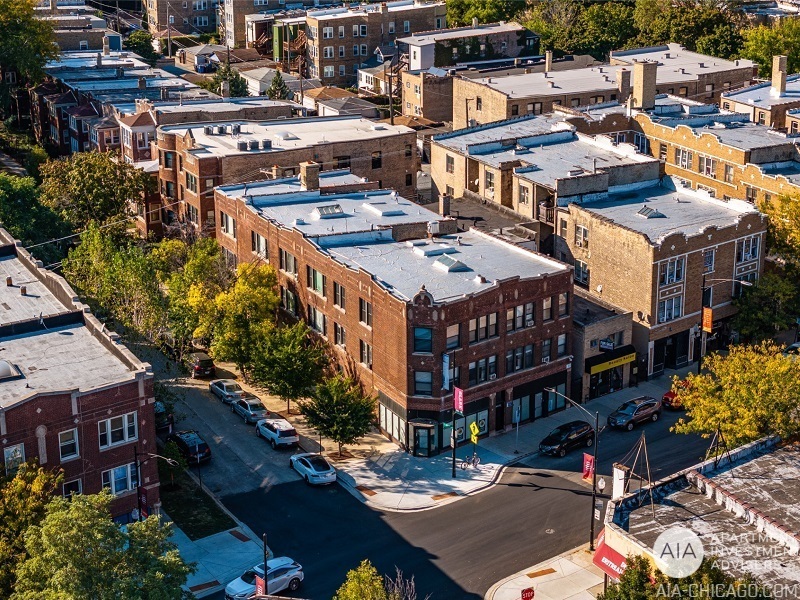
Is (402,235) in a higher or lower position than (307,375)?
higher

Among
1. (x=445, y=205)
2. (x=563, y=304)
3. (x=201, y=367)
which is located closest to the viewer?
(x=563, y=304)

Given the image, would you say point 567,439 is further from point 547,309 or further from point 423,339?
point 423,339

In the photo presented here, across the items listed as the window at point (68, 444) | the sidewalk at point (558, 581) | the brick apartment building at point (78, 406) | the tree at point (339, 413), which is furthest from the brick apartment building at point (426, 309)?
the window at point (68, 444)

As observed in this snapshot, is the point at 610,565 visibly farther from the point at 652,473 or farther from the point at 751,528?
the point at 652,473

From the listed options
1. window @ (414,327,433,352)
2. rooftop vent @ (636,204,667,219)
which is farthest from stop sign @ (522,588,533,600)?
rooftop vent @ (636,204,667,219)

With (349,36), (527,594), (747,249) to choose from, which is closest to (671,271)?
(747,249)

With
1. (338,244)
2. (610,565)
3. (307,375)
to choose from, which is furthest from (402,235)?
(610,565)
